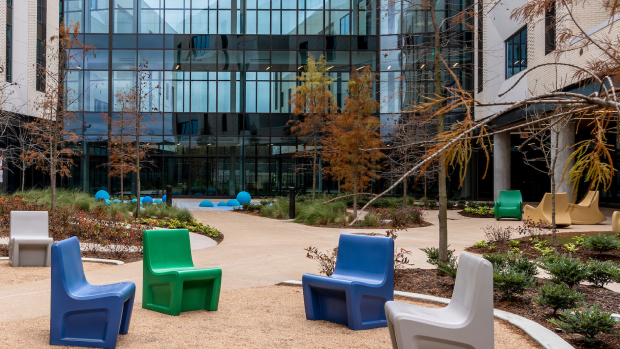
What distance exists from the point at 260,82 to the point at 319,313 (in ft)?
93.8

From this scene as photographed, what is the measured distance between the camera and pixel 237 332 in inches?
207

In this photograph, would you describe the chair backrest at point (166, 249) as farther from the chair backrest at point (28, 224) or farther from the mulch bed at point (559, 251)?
the mulch bed at point (559, 251)

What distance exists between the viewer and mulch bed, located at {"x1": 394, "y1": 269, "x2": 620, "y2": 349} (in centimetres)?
500

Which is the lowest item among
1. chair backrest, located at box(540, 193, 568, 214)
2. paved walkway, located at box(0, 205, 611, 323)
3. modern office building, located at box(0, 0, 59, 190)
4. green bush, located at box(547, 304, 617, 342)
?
paved walkway, located at box(0, 205, 611, 323)

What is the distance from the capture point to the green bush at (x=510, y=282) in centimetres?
626

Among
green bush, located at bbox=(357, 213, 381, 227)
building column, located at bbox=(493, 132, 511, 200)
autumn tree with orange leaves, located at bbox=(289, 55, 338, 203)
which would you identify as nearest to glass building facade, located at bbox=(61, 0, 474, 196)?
autumn tree with orange leaves, located at bbox=(289, 55, 338, 203)

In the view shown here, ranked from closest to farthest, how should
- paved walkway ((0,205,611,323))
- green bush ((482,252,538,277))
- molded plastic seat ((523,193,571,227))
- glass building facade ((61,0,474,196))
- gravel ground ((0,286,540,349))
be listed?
gravel ground ((0,286,540,349))
paved walkway ((0,205,611,323))
green bush ((482,252,538,277))
molded plastic seat ((523,193,571,227))
glass building facade ((61,0,474,196))

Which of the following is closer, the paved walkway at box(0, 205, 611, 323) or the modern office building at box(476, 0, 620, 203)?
the paved walkway at box(0, 205, 611, 323)

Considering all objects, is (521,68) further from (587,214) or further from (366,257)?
(366,257)

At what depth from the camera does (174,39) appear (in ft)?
108

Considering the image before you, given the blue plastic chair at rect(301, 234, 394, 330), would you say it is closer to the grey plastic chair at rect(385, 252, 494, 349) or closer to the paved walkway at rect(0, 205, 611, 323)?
the grey plastic chair at rect(385, 252, 494, 349)

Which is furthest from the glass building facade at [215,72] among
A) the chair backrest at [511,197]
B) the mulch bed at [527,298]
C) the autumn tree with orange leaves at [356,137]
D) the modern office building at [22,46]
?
the mulch bed at [527,298]

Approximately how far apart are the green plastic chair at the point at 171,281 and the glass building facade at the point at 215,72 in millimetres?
26486

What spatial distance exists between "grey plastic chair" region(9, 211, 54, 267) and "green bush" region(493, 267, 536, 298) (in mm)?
7335
